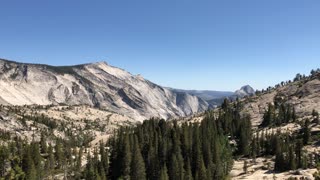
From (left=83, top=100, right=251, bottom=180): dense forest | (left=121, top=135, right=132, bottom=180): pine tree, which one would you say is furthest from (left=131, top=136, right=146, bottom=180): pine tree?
(left=121, top=135, right=132, bottom=180): pine tree

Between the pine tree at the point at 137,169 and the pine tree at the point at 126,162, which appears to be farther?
the pine tree at the point at 126,162

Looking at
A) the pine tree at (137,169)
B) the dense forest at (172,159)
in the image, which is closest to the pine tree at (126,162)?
the dense forest at (172,159)

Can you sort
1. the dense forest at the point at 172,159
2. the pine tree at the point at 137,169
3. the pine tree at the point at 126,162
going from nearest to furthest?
the dense forest at the point at 172,159, the pine tree at the point at 137,169, the pine tree at the point at 126,162

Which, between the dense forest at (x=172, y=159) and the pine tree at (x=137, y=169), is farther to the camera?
the pine tree at (x=137, y=169)

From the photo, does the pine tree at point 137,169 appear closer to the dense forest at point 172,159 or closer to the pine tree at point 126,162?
the dense forest at point 172,159

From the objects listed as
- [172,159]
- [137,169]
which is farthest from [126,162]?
[172,159]

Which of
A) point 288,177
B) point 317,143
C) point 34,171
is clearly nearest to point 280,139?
point 317,143

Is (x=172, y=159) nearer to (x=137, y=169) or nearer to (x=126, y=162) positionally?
(x=137, y=169)

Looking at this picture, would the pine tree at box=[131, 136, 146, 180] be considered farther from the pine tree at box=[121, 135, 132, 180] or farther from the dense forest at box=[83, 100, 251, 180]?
the pine tree at box=[121, 135, 132, 180]

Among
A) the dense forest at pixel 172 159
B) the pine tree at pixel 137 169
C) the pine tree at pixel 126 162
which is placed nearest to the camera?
the dense forest at pixel 172 159

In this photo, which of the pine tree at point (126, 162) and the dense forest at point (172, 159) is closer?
the dense forest at point (172, 159)

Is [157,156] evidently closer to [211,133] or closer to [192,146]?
[192,146]

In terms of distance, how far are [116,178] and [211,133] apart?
51.8m

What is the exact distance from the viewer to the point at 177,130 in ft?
596
